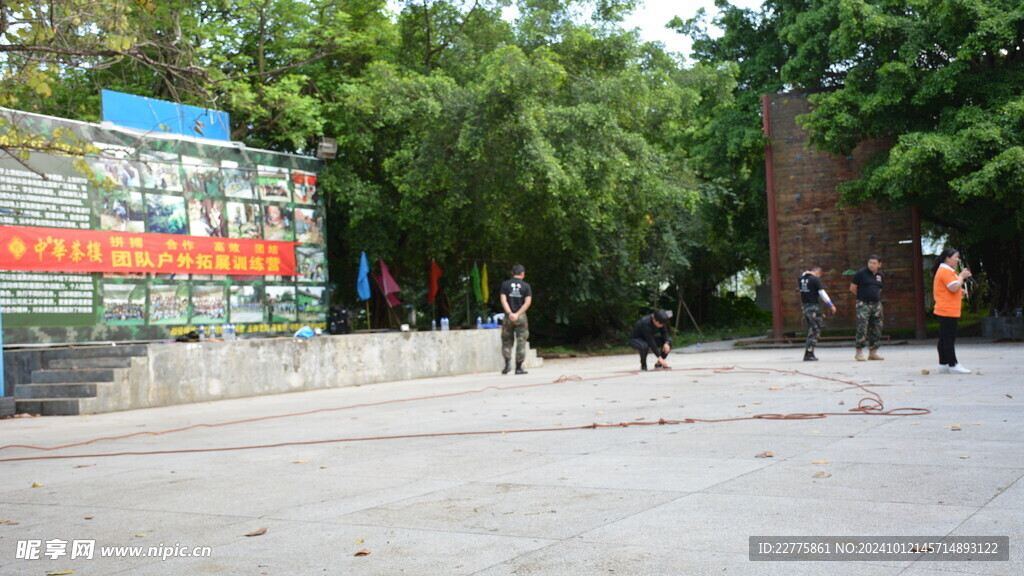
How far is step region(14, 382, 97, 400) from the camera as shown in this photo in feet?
42.2

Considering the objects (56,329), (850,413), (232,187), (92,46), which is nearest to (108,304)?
(56,329)

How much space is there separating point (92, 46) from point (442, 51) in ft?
55.3

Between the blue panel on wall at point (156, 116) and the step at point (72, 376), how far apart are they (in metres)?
4.33

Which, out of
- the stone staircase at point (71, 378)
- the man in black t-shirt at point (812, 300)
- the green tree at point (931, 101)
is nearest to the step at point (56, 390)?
the stone staircase at point (71, 378)

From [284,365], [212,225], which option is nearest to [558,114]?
[212,225]

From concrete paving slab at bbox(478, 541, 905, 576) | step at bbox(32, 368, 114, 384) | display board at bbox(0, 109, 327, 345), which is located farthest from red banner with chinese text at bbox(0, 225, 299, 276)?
concrete paving slab at bbox(478, 541, 905, 576)

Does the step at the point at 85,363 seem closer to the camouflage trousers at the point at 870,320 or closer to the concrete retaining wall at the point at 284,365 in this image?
the concrete retaining wall at the point at 284,365

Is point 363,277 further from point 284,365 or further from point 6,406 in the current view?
point 6,406

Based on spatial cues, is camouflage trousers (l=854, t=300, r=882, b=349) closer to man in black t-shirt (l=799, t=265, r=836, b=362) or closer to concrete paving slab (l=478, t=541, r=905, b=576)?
man in black t-shirt (l=799, t=265, r=836, b=362)

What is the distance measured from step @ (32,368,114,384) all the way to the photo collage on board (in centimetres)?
220

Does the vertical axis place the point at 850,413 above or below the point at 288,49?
below

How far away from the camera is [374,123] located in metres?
22.2

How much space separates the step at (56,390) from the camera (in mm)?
12852

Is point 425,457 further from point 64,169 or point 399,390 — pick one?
point 64,169
